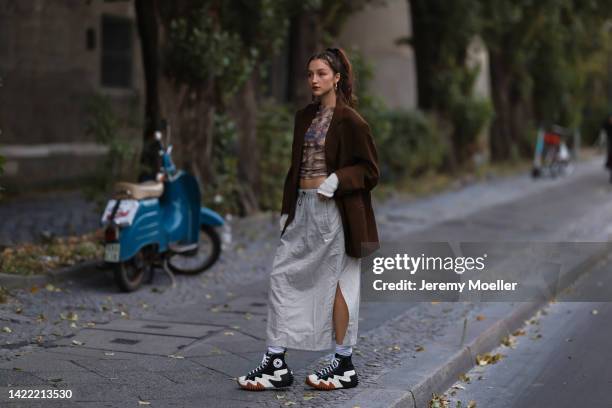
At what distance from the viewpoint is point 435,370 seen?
6.64m

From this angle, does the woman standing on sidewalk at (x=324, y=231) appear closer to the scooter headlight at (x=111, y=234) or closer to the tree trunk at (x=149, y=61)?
the scooter headlight at (x=111, y=234)

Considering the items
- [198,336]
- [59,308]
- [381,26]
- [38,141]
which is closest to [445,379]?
[198,336]

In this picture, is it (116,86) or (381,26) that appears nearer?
(116,86)

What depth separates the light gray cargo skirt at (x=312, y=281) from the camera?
603 centimetres

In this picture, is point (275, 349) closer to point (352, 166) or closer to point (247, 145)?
point (352, 166)

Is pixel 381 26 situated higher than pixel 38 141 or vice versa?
pixel 381 26

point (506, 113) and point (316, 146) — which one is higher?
point (316, 146)

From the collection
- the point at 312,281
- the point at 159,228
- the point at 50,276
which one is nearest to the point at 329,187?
the point at 312,281

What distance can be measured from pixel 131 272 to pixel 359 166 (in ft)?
13.3

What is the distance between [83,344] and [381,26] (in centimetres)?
2048

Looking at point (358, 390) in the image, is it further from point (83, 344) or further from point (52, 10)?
point (52, 10)

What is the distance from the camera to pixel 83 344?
24.1 ft

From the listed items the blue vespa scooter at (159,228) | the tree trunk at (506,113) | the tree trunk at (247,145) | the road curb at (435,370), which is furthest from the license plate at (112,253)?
the tree trunk at (506,113)

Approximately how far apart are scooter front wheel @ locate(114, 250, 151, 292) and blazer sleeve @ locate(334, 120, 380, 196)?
3712 mm
